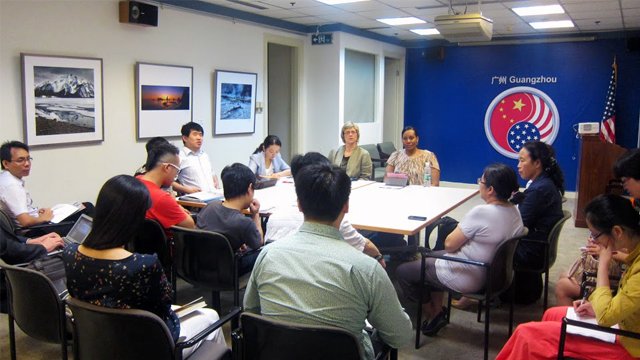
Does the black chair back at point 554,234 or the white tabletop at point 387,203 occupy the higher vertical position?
the white tabletop at point 387,203

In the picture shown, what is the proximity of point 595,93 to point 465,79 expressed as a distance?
2111 millimetres

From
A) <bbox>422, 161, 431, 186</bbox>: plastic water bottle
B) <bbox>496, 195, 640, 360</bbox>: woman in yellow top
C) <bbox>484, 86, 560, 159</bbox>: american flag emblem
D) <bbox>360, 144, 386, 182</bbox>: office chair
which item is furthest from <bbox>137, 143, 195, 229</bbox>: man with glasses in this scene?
<bbox>484, 86, 560, 159</bbox>: american flag emblem

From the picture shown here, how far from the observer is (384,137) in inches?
410

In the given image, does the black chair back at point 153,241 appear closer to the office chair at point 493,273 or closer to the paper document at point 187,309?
the paper document at point 187,309

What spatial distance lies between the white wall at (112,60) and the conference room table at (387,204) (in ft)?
4.89

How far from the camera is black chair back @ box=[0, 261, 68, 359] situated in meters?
2.14

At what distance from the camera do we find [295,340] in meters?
1.59

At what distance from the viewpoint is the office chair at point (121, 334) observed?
171cm

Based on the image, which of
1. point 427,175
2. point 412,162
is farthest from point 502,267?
point 412,162

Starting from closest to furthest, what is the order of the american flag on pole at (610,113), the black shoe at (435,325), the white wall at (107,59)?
the black shoe at (435,325), the white wall at (107,59), the american flag on pole at (610,113)

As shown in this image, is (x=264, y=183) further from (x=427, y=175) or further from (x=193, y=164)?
(x=427, y=175)

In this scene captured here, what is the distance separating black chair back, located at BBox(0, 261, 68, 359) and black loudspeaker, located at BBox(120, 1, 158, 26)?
3.47 metres

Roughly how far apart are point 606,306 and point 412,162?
3433mm

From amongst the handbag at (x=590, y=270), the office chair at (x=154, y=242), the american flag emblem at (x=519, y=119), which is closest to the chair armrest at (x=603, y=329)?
the handbag at (x=590, y=270)
